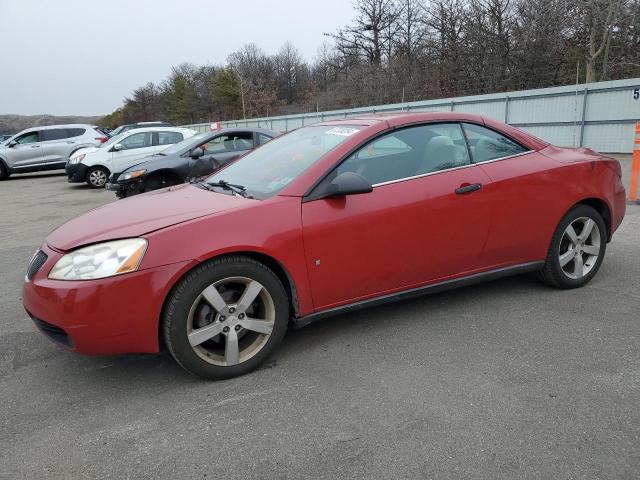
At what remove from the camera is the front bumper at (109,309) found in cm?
269

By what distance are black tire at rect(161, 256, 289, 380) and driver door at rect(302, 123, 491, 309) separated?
28cm

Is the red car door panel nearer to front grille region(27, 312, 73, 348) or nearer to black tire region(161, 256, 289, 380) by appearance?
black tire region(161, 256, 289, 380)

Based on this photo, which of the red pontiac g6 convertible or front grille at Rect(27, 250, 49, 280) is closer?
the red pontiac g6 convertible

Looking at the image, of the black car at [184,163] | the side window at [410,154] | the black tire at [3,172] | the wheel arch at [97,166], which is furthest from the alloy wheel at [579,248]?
the black tire at [3,172]

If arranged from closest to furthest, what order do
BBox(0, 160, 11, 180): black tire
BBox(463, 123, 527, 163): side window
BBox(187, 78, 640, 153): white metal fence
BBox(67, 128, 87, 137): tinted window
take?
BBox(463, 123, 527, 163): side window, BBox(187, 78, 640, 153): white metal fence, BBox(0, 160, 11, 180): black tire, BBox(67, 128, 87, 137): tinted window

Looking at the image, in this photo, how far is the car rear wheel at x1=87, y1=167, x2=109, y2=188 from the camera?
14.2m

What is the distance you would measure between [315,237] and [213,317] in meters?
0.77

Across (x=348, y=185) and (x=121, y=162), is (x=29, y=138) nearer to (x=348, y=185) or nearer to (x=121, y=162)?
(x=121, y=162)

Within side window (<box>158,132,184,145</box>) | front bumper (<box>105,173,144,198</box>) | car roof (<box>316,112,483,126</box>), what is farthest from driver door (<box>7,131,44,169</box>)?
car roof (<box>316,112,483,126</box>)

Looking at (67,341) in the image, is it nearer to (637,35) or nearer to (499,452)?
(499,452)

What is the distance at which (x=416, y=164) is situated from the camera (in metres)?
3.56

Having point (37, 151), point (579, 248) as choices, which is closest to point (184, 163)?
point (579, 248)

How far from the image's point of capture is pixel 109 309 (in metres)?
2.70

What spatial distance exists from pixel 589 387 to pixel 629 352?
58 centimetres
